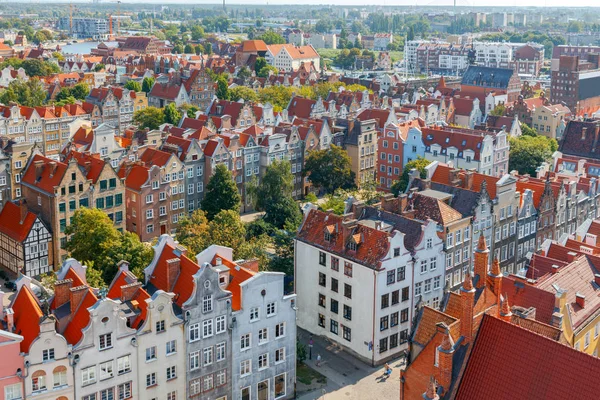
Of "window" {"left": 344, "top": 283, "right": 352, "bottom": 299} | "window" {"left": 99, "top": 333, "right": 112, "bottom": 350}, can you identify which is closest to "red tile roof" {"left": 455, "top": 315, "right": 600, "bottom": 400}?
"window" {"left": 99, "top": 333, "right": 112, "bottom": 350}

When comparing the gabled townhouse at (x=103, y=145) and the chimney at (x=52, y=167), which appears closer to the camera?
the chimney at (x=52, y=167)

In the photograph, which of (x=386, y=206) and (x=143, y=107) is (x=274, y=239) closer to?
(x=386, y=206)

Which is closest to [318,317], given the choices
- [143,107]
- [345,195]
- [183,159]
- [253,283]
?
[253,283]

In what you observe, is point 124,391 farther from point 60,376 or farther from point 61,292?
point 61,292

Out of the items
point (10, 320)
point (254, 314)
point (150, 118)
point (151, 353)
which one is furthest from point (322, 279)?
point (150, 118)

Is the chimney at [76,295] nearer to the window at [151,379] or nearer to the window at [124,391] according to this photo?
the window at [124,391]

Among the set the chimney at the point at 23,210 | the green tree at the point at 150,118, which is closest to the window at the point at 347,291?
the chimney at the point at 23,210

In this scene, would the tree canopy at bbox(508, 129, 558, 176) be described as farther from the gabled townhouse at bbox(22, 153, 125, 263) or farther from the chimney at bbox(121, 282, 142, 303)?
the chimney at bbox(121, 282, 142, 303)
